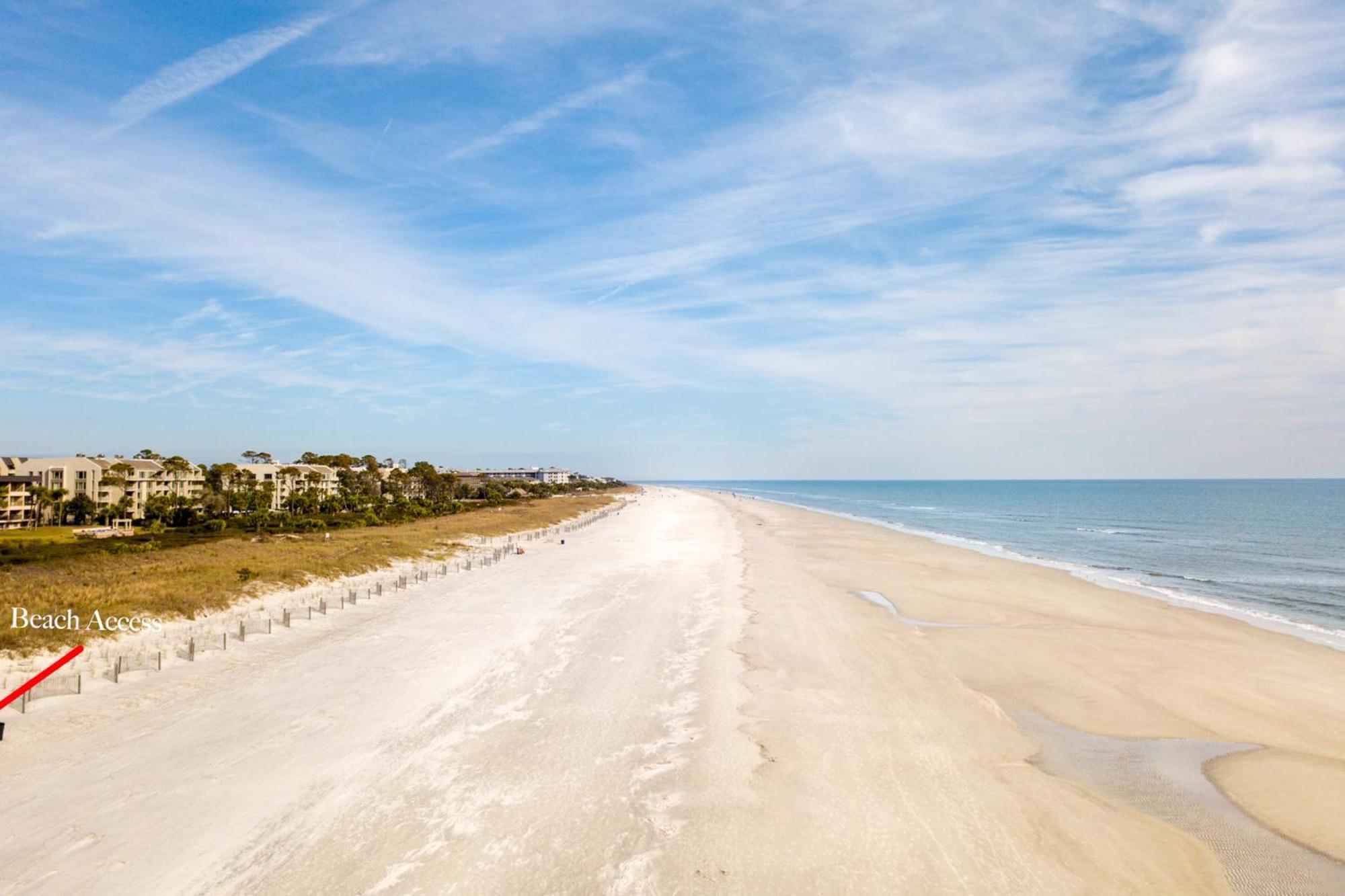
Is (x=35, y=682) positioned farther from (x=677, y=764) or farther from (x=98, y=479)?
(x=98, y=479)

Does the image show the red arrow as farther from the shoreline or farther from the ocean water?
the ocean water

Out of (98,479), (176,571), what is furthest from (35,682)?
(98,479)

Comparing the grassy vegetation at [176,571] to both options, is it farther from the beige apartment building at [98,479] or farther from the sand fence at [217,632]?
the beige apartment building at [98,479]

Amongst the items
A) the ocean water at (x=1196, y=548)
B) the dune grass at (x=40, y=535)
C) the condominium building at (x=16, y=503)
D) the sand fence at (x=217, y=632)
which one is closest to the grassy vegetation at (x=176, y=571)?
the dune grass at (x=40, y=535)

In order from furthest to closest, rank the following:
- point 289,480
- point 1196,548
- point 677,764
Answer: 1. point 289,480
2. point 1196,548
3. point 677,764

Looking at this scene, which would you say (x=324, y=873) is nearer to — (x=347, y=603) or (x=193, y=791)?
(x=193, y=791)

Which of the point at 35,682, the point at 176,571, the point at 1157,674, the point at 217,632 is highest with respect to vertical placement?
the point at 35,682
